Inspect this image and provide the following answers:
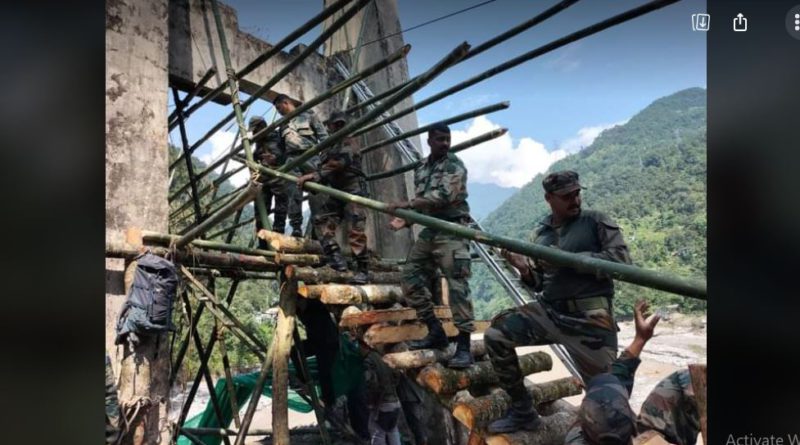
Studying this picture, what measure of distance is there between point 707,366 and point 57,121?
1.64 m

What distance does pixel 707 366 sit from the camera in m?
1.31

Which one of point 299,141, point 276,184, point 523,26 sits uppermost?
point 523,26

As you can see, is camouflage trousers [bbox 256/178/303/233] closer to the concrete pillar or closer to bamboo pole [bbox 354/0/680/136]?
the concrete pillar

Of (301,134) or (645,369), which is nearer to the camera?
(301,134)

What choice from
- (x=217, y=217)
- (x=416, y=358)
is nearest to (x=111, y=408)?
(x=217, y=217)

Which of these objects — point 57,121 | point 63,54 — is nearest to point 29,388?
point 57,121

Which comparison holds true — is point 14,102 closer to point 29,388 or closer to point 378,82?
point 29,388

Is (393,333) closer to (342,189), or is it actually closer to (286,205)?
(342,189)

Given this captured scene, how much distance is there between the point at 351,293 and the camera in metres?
Result: 3.46

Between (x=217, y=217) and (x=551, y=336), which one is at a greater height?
(x=217, y=217)

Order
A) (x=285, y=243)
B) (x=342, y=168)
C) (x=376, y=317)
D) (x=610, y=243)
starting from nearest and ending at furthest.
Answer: (x=610, y=243), (x=376, y=317), (x=285, y=243), (x=342, y=168)

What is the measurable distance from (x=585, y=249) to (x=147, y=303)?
2.70m

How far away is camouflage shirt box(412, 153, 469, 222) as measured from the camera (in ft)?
9.67

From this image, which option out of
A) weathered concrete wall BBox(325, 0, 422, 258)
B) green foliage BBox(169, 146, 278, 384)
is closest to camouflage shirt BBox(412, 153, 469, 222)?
weathered concrete wall BBox(325, 0, 422, 258)
